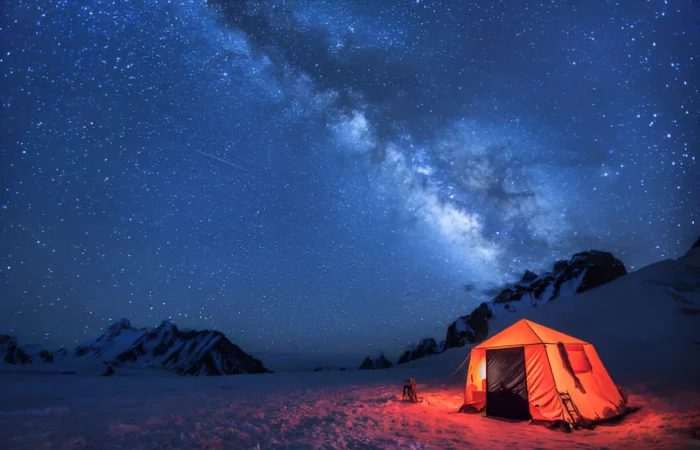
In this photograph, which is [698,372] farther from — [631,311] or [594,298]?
[594,298]

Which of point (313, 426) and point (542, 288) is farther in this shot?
point (542, 288)

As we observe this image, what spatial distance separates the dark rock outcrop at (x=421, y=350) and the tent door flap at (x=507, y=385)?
11882 centimetres

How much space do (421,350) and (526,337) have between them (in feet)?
415

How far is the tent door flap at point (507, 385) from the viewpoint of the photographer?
10.8m

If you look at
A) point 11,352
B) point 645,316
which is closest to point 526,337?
point 645,316

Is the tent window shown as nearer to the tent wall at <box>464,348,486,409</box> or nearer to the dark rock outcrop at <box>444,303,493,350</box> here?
the tent wall at <box>464,348,486,409</box>

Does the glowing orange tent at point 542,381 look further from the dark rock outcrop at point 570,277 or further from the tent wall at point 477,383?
the dark rock outcrop at point 570,277

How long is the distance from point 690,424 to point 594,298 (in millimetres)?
37188

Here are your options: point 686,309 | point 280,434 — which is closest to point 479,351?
point 280,434

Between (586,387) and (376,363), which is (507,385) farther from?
(376,363)

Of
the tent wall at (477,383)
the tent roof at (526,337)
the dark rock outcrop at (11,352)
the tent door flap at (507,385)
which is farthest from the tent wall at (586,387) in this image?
the dark rock outcrop at (11,352)

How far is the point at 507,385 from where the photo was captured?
1129 cm

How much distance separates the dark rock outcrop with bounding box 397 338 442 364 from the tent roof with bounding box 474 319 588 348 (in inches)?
4665

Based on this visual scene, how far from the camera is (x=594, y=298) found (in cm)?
4025
